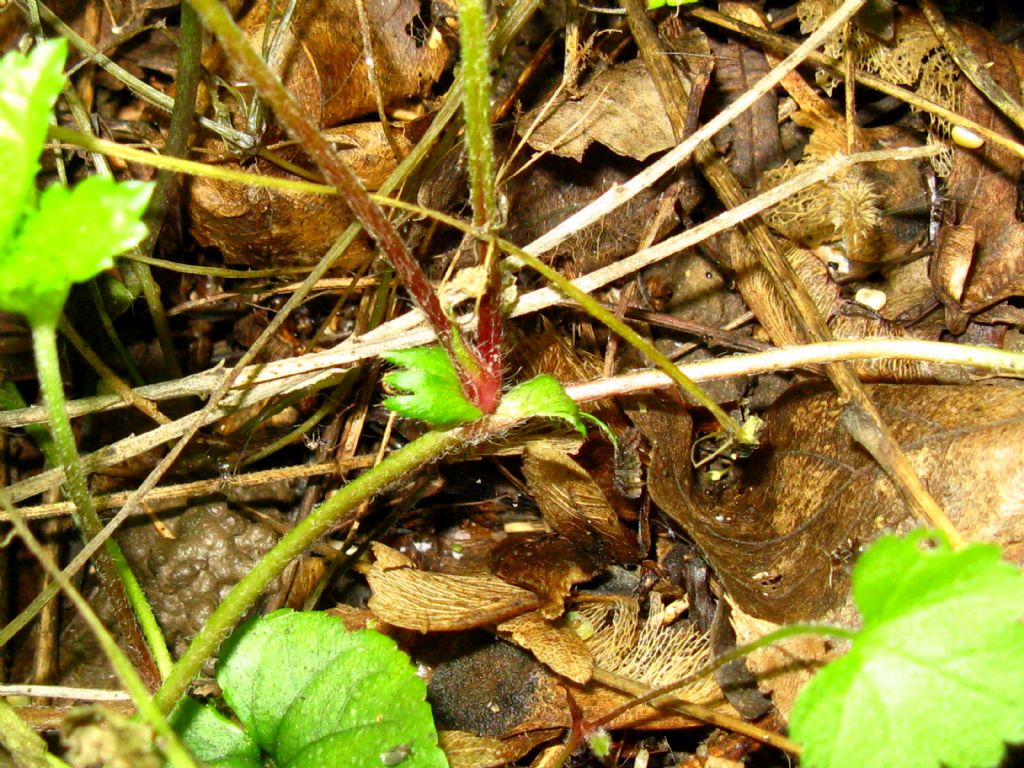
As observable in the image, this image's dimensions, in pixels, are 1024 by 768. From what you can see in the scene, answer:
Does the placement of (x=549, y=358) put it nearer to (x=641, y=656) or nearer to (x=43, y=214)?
(x=641, y=656)

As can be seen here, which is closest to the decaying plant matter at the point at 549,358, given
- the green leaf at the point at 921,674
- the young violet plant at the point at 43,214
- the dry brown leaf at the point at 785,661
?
the dry brown leaf at the point at 785,661

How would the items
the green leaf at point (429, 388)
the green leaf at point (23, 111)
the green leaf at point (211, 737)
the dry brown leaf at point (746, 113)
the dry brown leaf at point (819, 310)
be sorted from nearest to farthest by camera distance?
the green leaf at point (23, 111) → the green leaf at point (429, 388) → the green leaf at point (211, 737) → the dry brown leaf at point (819, 310) → the dry brown leaf at point (746, 113)

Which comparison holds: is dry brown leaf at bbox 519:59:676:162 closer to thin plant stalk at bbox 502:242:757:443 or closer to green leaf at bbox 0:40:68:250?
thin plant stalk at bbox 502:242:757:443

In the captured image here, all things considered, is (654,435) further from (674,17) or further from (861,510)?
(674,17)

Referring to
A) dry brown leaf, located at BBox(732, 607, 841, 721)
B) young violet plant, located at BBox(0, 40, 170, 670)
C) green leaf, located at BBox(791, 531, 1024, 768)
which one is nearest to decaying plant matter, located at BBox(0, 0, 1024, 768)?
dry brown leaf, located at BBox(732, 607, 841, 721)

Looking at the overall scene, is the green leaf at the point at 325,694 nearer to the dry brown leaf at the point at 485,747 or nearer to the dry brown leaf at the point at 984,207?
the dry brown leaf at the point at 485,747

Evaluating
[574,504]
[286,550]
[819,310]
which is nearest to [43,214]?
[286,550]
